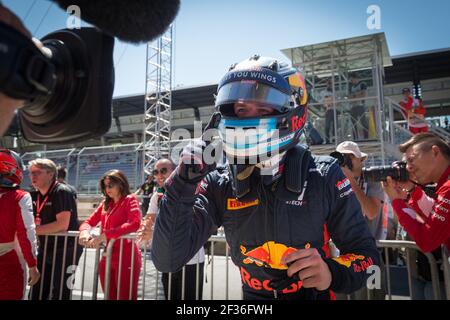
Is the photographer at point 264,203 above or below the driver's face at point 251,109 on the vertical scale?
below

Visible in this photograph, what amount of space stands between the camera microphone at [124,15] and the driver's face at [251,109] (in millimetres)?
756

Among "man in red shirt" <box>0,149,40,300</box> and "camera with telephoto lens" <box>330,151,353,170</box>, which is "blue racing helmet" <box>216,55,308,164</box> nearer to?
"camera with telephoto lens" <box>330,151,353,170</box>

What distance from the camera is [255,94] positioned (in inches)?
62.6

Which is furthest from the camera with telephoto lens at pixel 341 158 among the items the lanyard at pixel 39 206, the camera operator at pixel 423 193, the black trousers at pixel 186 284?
the lanyard at pixel 39 206

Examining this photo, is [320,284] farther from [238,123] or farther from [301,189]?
[238,123]

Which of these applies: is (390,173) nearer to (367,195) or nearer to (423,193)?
(423,193)

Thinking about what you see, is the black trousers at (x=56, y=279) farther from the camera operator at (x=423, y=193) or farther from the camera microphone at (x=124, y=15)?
the camera microphone at (x=124, y=15)

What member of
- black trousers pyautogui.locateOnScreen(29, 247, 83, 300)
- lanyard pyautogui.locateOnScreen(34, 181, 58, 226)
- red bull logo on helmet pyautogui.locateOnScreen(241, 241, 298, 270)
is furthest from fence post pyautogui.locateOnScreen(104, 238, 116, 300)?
red bull logo on helmet pyautogui.locateOnScreen(241, 241, 298, 270)

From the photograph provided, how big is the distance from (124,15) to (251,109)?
881mm

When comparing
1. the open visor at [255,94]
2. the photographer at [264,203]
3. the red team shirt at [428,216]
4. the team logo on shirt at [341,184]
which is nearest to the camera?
the photographer at [264,203]

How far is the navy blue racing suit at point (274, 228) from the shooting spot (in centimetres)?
138

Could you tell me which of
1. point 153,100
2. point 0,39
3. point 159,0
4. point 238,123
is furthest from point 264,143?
point 153,100

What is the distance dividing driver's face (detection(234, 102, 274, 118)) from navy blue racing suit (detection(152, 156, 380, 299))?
0.32m

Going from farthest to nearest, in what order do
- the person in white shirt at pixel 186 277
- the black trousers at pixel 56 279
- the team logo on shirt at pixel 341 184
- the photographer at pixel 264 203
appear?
the black trousers at pixel 56 279 → the person in white shirt at pixel 186 277 → the team logo on shirt at pixel 341 184 → the photographer at pixel 264 203
